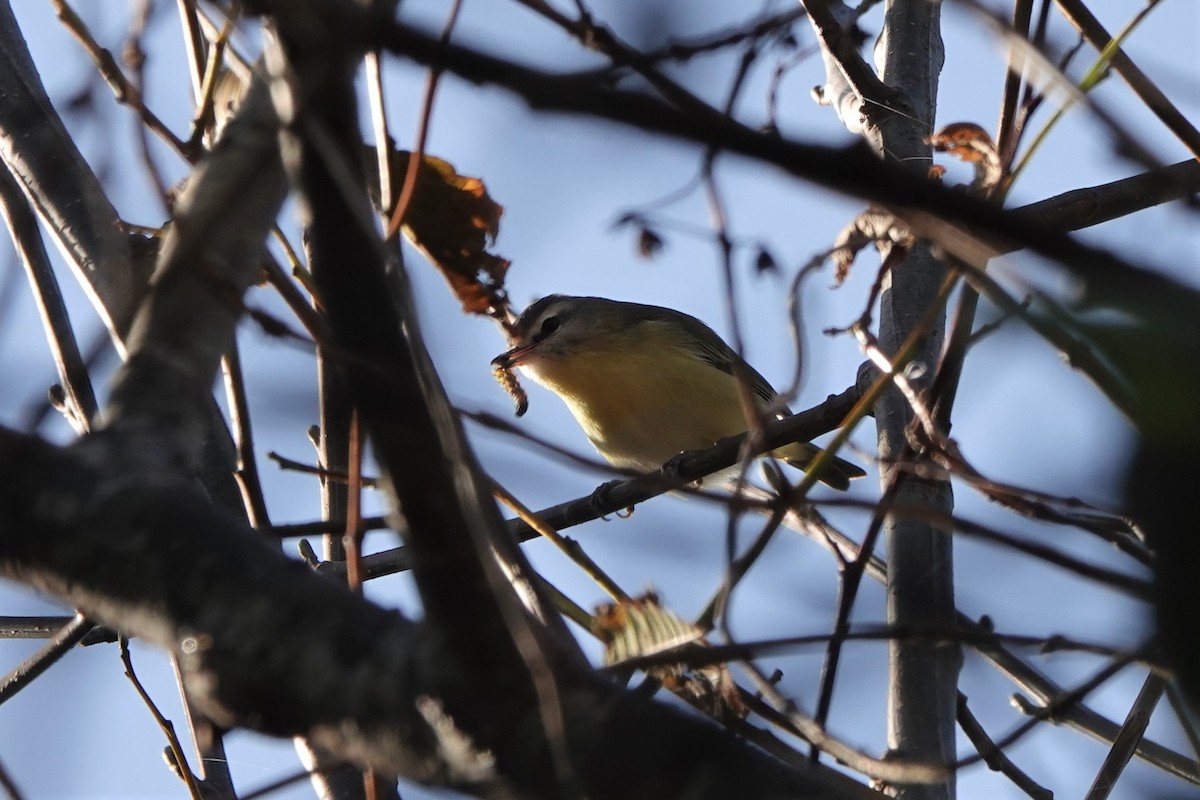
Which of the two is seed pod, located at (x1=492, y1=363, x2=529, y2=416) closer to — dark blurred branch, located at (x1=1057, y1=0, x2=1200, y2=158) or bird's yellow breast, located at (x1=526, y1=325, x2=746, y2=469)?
bird's yellow breast, located at (x1=526, y1=325, x2=746, y2=469)

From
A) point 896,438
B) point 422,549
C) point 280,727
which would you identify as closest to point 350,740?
point 280,727

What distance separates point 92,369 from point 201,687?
2.87ft

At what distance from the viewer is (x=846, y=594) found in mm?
2283

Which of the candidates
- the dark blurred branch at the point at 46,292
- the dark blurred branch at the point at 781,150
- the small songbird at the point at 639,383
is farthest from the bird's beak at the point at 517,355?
the dark blurred branch at the point at 781,150

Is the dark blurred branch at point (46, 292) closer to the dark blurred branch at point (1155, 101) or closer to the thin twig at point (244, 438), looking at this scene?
the thin twig at point (244, 438)

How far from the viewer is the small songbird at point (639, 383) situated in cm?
672

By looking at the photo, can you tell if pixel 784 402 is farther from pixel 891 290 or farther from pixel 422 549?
pixel 891 290

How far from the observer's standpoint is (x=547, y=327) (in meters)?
7.30

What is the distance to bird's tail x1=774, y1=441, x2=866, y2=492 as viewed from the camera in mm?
6773

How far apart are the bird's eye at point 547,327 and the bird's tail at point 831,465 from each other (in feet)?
4.68

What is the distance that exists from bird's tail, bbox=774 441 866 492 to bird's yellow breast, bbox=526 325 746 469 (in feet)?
1.19

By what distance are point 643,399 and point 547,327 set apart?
0.88 metres

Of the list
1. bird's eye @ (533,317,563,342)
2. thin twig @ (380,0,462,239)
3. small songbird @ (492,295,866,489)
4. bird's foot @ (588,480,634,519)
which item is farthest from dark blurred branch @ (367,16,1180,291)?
bird's eye @ (533,317,563,342)

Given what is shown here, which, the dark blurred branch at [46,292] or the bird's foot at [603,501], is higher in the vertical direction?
the bird's foot at [603,501]
